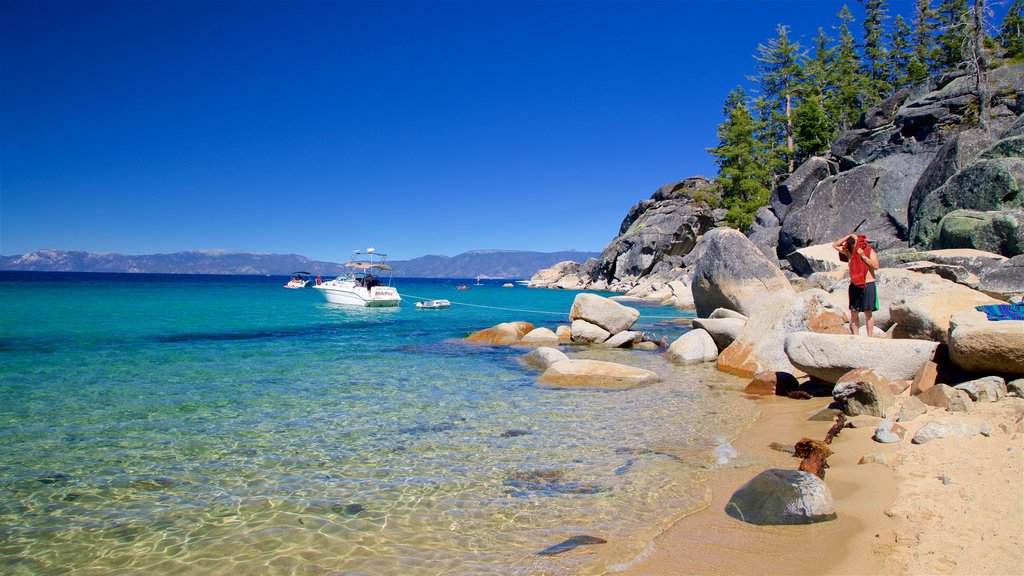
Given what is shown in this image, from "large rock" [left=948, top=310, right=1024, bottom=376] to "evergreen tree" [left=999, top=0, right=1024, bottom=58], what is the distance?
47182mm

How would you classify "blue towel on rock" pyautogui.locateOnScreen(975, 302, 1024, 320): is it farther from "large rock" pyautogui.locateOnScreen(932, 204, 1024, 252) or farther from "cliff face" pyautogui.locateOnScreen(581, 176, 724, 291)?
"cliff face" pyautogui.locateOnScreen(581, 176, 724, 291)

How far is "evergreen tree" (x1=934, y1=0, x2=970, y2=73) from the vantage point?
42.8 metres

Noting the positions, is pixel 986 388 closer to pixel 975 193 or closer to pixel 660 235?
pixel 975 193

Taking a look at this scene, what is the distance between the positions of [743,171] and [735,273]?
44025 mm

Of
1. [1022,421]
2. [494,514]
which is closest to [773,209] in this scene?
[1022,421]

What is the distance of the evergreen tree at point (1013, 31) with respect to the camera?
40.1 metres

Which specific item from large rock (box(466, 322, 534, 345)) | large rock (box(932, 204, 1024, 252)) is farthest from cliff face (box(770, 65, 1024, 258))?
large rock (box(466, 322, 534, 345))

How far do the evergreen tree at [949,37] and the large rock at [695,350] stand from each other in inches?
1684

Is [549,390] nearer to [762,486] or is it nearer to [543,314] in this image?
[762,486]

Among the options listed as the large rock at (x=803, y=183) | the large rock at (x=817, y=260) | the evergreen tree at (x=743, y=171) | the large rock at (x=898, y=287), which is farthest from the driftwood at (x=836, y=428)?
the evergreen tree at (x=743, y=171)

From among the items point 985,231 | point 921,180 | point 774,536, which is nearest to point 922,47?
point 921,180

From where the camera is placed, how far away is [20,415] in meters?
8.38

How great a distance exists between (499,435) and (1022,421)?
221 inches

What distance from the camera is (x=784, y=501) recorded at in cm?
445
